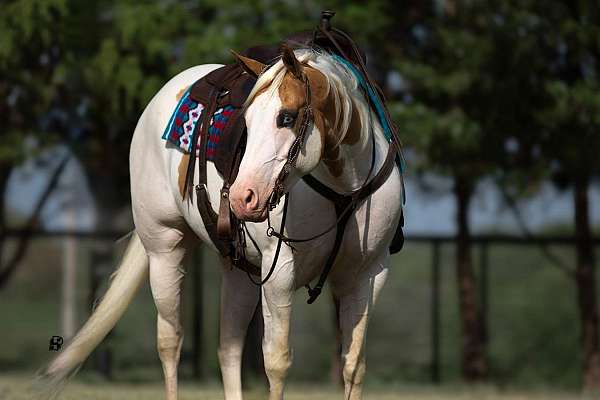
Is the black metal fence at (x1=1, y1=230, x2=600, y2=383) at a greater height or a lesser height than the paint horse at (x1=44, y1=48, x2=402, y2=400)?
lesser

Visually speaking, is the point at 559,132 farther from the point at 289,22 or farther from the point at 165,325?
the point at 165,325

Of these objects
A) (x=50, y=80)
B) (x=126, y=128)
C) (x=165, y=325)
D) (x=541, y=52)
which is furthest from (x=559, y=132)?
(x=165, y=325)

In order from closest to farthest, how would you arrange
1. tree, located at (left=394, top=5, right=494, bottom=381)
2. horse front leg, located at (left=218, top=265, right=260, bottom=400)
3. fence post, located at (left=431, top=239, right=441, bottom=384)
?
horse front leg, located at (left=218, top=265, right=260, bottom=400) < tree, located at (left=394, top=5, right=494, bottom=381) < fence post, located at (left=431, top=239, right=441, bottom=384)

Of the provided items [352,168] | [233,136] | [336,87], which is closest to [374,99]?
[352,168]

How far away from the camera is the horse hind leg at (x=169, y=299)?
5.69 metres

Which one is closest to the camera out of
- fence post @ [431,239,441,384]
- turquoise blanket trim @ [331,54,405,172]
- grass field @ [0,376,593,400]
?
turquoise blanket trim @ [331,54,405,172]

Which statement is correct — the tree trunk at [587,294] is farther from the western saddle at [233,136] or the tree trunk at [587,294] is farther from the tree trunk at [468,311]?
the western saddle at [233,136]

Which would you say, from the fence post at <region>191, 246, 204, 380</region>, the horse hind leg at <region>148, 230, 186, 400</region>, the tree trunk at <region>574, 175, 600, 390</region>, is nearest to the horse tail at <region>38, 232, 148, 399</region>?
the horse hind leg at <region>148, 230, 186, 400</region>

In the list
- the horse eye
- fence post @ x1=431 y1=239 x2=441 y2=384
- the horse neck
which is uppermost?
the horse eye

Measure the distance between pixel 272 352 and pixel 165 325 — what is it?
1.29 metres

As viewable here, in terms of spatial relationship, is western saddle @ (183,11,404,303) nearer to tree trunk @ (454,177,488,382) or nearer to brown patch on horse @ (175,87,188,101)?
brown patch on horse @ (175,87,188,101)

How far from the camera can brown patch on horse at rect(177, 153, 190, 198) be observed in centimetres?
535

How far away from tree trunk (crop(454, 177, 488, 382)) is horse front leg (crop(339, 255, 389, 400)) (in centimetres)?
754

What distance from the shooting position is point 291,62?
4055 mm
